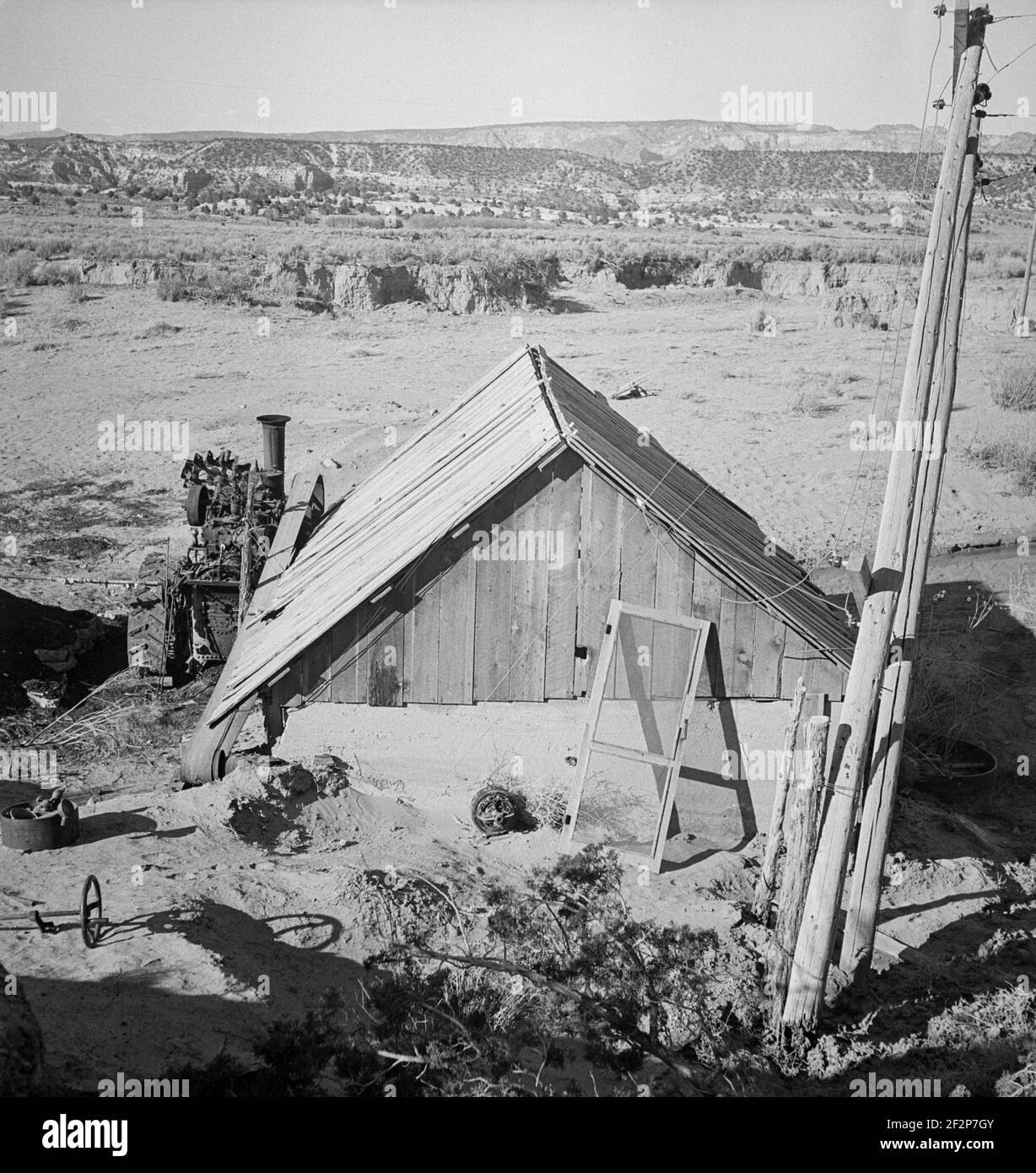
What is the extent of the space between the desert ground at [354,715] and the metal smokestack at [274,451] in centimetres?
305

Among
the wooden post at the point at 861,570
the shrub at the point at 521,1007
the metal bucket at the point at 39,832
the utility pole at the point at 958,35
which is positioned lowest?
the shrub at the point at 521,1007

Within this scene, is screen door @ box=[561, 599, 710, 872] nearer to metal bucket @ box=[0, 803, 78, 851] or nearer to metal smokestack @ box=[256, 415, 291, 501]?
metal bucket @ box=[0, 803, 78, 851]

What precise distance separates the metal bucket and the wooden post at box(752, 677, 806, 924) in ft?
19.5

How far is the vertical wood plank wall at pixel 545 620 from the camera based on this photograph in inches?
392

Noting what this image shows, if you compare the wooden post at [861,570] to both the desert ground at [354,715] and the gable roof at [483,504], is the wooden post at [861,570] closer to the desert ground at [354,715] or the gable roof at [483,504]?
the gable roof at [483,504]

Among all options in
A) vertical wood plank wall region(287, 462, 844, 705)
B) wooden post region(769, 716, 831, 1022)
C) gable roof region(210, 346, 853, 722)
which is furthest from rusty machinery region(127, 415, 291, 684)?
wooden post region(769, 716, 831, 1022)

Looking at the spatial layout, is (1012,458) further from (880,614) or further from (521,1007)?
(521,1007)

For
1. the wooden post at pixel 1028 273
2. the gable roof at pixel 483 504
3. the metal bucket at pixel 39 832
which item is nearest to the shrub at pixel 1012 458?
the gable roof at pixel 483 504

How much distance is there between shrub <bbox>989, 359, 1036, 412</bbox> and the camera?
941 inches

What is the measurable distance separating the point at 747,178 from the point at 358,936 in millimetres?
73878

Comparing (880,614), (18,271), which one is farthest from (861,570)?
(18,271)

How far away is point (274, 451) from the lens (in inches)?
624

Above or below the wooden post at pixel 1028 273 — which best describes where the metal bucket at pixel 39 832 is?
below

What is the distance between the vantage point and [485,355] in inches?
1091
